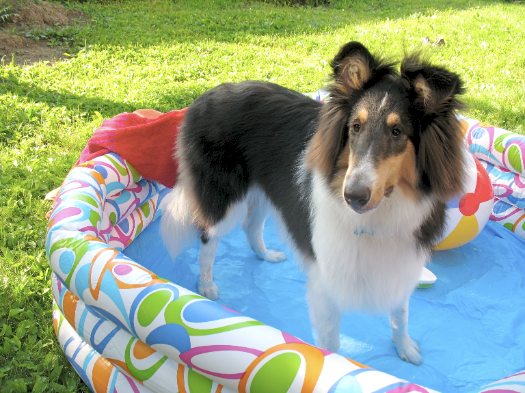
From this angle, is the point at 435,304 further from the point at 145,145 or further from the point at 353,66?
the point at 145,145

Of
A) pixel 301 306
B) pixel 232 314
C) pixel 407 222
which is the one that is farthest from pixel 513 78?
pixel 232 314

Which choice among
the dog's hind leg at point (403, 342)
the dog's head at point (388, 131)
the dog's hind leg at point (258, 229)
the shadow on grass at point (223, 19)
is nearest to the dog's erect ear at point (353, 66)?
the dog's head at point (388, 131)

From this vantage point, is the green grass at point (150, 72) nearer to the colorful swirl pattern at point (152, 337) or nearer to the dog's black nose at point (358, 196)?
the colorful swirl pattern at point (152, 337)

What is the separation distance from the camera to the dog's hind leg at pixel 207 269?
11.9ft

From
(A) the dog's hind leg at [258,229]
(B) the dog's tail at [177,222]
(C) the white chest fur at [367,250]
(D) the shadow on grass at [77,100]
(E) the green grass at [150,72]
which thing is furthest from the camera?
(D) the shadow on grass at [77,100]

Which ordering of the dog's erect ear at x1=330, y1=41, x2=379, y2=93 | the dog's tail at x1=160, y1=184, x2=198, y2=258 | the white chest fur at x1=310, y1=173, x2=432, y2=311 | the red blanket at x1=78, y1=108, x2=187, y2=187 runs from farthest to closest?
the red blanket at x1=78, y1=108, x2=187, y2=187 < the dog's tail at x1=160, y1=184, x2=198, y2=258 < the white chest fur at x1=310, y1=173, x2=432, y2=311 < the dog's erect ear at x1=330, y1=41, x2=379, y2=93

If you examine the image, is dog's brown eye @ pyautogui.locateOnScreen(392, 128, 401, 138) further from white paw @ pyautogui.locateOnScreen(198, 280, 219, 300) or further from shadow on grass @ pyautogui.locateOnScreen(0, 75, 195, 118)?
shadow on grass @ pyautogui.locateOnScreen(0, 75, 195, 118)

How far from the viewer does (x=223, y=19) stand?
10266mm

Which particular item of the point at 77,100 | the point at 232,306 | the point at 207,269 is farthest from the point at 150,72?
the point at 232,306

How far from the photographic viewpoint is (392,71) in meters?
2.39

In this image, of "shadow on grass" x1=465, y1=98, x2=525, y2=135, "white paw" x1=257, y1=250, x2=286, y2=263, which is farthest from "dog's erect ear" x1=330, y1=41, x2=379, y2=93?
"shadow on grass" x1=465, y1=98, x2=525, y2=135

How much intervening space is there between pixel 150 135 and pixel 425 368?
267cm

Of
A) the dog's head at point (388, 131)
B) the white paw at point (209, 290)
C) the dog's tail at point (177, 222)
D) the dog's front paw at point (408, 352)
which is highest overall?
the dog's head at point (388, 131)

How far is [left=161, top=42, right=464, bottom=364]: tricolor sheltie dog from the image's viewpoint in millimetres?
2227
